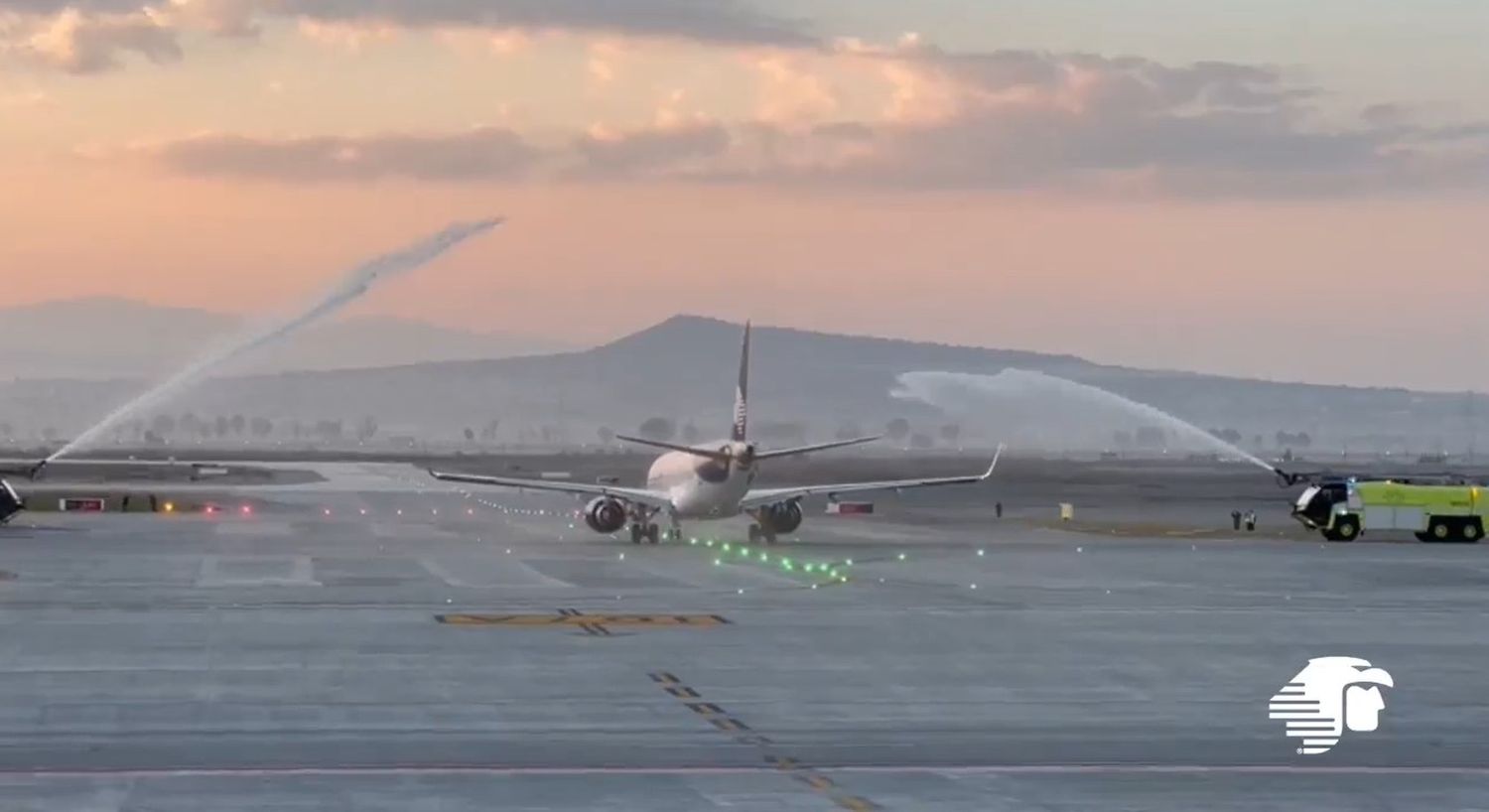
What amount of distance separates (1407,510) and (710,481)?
30.0 metres

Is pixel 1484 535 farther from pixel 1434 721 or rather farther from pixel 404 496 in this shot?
pixel 404 496

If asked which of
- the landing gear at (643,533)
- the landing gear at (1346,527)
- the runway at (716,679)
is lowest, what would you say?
the runway at (716,679)

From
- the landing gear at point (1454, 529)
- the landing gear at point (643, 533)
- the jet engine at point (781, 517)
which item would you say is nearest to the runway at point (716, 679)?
the landing gear at point (643, 533)

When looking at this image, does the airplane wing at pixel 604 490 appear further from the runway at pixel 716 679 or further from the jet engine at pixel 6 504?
the jet engine at pixel 6 504

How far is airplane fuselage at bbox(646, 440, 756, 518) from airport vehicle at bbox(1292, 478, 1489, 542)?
25.9 meters

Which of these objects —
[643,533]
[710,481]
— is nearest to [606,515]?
[643,533]

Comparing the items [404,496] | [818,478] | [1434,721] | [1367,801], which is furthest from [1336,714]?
[818,478]

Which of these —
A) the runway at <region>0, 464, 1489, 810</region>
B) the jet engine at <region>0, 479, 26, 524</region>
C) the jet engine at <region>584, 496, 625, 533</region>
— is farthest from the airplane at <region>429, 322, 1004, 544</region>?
the jet engine at <region>0, 479, 26, 524</region>

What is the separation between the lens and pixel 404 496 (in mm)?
145875

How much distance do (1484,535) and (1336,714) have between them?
60.6 m

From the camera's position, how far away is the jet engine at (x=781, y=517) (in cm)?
8362

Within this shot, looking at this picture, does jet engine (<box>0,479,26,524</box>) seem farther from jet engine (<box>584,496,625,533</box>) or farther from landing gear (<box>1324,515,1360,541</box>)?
landing gear (<box>1324,515,1360,541</box>)

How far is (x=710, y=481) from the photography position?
263 feet

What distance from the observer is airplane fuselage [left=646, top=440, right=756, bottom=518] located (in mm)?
79750
